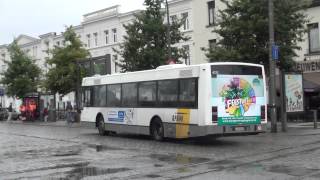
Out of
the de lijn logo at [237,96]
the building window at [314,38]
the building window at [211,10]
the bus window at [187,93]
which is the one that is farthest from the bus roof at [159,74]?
the building window at [211,10]

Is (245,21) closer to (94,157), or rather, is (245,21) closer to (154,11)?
(154,11)

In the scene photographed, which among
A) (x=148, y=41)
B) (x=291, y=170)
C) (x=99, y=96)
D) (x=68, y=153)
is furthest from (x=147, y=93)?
(x=148, y=41)

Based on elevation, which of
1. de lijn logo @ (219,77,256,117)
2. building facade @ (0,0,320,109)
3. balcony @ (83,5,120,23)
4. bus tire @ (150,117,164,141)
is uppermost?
balcony @ (83,5,120,23)

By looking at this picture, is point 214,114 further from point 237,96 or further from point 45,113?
point 45,113

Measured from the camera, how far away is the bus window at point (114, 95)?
2344 cm

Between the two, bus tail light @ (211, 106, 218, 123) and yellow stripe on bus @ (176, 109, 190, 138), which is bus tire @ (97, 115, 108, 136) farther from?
bus tail light @ (211, 106, 218, 123)

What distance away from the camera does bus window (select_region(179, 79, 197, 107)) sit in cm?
1833

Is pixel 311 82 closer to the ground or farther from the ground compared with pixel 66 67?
closer to the ground

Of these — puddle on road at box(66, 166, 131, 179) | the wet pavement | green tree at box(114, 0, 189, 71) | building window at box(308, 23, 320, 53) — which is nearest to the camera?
the wet pavement

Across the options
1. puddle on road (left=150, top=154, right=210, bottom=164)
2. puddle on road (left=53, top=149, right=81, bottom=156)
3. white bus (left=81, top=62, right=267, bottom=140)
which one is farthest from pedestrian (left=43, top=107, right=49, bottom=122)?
puddle on road (left=150, top=154, right=210, bottom=164)

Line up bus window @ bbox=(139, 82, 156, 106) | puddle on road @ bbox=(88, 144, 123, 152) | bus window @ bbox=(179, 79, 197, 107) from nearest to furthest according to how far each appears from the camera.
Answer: puddle on road @ bbox=(88, 144, 123, 152)
bus window @ bbox=(179, 79, 197, 107)
bus window @ bbox=(139, 82, 156, 106)

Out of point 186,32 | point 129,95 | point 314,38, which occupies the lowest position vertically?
point 129,95

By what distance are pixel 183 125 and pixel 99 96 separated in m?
7.46

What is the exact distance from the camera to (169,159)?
1459cm
